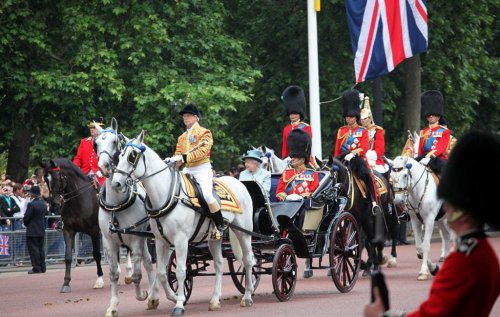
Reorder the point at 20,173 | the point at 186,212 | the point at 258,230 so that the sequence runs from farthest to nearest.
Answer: the point at 20,173, the point at 258,230, the point at 186,212

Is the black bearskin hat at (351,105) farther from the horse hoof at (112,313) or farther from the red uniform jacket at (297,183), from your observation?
the horse hoof at (112,313)

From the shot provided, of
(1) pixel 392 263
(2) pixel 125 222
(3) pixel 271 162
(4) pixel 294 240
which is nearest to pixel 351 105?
(3) pixel 271 162

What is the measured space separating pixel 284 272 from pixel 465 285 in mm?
9386

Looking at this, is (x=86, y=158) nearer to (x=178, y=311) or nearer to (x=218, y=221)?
(x=218, y=221)

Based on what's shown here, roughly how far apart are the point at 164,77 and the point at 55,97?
106 inches

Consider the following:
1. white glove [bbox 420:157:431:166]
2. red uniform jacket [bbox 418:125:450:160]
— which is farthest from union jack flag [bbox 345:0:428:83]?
white glove [bbox 420:157:431:166]

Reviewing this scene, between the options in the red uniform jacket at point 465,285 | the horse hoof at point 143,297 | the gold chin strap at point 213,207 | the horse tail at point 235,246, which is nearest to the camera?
the red uniform jacket at point 465,285

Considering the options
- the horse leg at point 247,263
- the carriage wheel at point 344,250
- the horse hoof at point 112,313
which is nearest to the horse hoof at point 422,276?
the carriage wheel at point 344,250

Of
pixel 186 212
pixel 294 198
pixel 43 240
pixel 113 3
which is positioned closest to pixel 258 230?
pixel 294 198

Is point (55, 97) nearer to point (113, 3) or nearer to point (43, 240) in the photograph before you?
point (113, 3)

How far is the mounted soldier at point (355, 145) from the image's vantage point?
55.6 feet

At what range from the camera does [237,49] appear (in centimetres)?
3036

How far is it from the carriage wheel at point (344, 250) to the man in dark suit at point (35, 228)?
28.3ft

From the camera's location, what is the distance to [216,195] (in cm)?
1354
